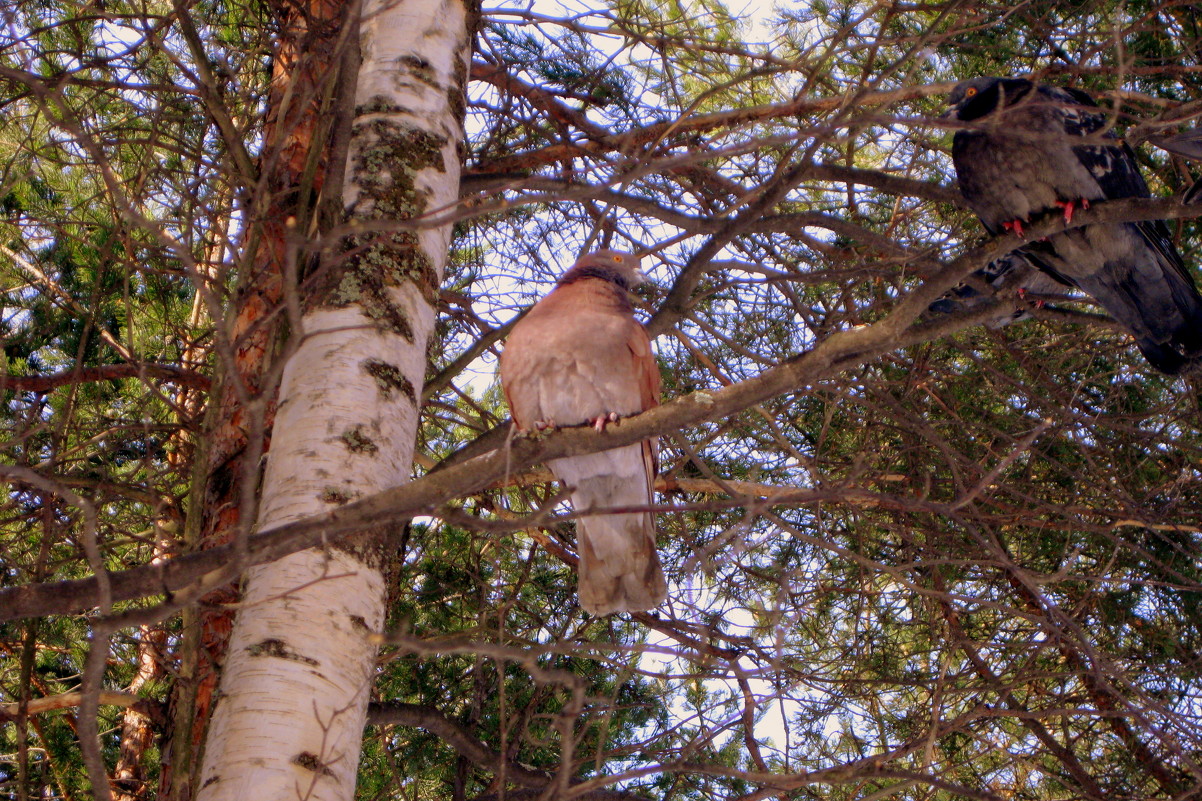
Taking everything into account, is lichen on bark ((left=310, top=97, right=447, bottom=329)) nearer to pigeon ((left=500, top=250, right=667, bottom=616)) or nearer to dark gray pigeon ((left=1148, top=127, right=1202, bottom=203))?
pigeon ((left=500, top=250, right=667, bottom=616))

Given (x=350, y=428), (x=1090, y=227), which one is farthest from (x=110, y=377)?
(x=1090, y=227)

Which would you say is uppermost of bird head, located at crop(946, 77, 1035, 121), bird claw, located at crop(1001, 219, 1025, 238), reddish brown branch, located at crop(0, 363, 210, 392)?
bird head, located at crop(946, 77, 1035, 121)

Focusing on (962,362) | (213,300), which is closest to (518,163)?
(962,362)

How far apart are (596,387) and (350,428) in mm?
1009

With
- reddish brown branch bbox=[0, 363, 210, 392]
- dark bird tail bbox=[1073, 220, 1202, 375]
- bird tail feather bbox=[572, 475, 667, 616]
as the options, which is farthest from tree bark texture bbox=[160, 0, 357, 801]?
dark bird tail bbox=[1073, 220, 1202, 375]

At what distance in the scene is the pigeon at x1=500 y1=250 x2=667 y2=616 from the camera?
11.1ft

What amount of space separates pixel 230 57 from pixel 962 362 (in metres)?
3.56

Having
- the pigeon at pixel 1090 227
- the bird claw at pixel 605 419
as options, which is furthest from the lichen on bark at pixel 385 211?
the pigeon at pixel 1090 227

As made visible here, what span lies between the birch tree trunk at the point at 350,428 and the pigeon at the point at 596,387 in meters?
0.45

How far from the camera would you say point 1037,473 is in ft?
15.5

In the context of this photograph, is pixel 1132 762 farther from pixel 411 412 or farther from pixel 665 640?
pixel 411 412

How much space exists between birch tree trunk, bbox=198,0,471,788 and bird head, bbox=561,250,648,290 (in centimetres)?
64

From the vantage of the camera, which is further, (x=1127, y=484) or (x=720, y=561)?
(x=1127, y=484)

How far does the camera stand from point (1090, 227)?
3762 millimetres
